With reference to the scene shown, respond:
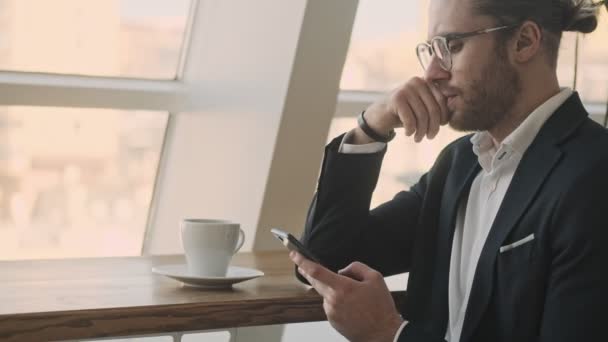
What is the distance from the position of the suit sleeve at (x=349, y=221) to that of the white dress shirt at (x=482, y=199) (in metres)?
0.19

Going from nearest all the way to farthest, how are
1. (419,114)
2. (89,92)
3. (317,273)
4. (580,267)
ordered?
(580,267) < (317,273) < (419,114) < (89,92)

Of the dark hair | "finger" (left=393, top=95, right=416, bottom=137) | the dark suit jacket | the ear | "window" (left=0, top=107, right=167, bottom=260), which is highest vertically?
the dark hair

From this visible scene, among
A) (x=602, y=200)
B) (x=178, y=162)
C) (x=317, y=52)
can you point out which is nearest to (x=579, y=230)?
(x=602, y=200)

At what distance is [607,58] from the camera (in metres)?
3.95

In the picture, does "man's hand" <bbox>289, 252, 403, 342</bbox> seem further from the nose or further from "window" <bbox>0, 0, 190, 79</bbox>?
"window" <bbox>0, 0, 190, 79</bbox>

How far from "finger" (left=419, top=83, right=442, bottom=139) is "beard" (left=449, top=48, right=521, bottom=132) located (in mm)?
46

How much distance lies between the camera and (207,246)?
6.09ft

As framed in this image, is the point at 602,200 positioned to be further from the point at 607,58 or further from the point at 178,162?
the point at 607,58

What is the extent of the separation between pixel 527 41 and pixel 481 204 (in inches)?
12.1

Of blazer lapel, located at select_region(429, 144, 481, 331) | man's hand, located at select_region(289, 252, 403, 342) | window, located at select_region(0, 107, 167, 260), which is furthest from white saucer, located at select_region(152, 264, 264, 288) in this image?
window, located at select_region(0, 107, 167, 260)

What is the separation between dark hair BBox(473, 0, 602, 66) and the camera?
1862 millimetres

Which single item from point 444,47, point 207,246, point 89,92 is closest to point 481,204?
point 444,47

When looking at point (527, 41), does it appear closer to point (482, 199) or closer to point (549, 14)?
point (549, 14)

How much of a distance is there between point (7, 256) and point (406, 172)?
141 cm
